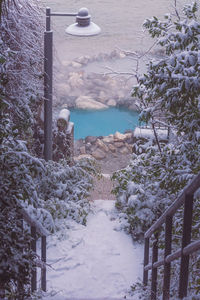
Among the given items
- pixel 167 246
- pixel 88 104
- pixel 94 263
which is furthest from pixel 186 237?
pixel 88 104

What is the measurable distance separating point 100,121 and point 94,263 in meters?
20.3

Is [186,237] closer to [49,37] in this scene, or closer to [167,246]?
[167,246]

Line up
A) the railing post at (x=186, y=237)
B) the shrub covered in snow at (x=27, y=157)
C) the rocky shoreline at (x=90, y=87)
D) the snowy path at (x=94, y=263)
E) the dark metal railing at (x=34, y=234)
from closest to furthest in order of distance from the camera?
1. the railing post at (x=186, y=237)
2. the shrub covered in snow at (x=27, y=157)
3. the dark metal railing at (x=34, y=234)
4. the snowy path at (x=94, y=263)
5. the rocky shoreline at (x=90, y=87)

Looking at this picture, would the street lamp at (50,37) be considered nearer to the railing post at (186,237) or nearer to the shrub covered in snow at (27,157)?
the shrub covered in snow at (27,157)

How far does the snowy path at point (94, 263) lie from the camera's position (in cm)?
533

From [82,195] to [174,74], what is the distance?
4.64 metres

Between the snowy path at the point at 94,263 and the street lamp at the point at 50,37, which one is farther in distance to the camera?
the street lamp at the point at 50,37

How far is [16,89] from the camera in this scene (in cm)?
743

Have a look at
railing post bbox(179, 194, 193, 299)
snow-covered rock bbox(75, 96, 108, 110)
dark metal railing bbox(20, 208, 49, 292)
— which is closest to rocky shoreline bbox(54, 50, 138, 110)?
snow-covered rock bbox(75, 96, 108, 110)

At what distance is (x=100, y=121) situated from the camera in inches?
1031

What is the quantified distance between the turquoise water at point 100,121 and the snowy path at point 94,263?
58.1 ft

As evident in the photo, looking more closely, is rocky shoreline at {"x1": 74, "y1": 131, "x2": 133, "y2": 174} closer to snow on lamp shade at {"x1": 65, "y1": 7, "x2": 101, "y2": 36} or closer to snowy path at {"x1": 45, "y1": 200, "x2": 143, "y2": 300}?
snowy path at {"x1": 45, "y1": 200, "x2": 143, "y2": 300}

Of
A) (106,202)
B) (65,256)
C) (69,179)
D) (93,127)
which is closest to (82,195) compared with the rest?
(69,179)

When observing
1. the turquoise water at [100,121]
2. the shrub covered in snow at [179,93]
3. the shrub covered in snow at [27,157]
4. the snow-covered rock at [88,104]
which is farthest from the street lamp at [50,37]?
the snow-covered rock at [88,104]
